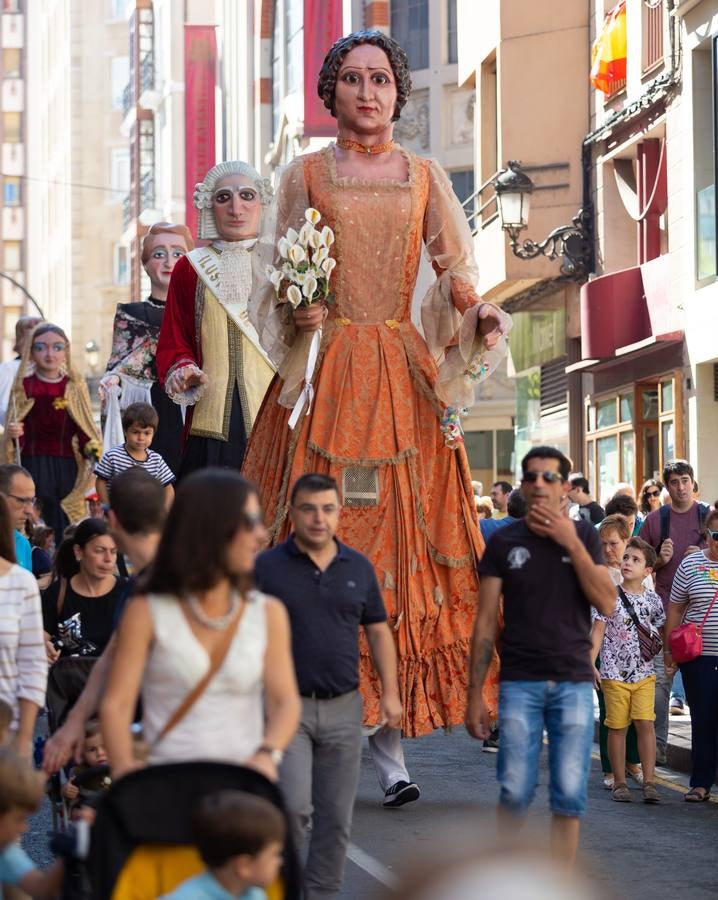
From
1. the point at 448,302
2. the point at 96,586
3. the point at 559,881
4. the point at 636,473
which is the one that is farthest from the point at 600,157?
the point at 559,881

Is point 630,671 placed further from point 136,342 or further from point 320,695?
point 320,695

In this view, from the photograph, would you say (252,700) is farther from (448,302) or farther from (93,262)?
(93,262)

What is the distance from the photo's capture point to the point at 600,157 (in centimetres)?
2852

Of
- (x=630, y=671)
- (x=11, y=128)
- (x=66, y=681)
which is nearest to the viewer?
(x=66, y=681)

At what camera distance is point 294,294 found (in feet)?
31.0

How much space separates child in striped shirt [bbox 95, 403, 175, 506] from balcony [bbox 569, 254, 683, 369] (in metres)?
14.2

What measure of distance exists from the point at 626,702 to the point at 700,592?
0.70 metres

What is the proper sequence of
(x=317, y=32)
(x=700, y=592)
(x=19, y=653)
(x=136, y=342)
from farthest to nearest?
(x=317, y=32), (x=136, y=342), (x=700, y=592), (x=19, y=653)

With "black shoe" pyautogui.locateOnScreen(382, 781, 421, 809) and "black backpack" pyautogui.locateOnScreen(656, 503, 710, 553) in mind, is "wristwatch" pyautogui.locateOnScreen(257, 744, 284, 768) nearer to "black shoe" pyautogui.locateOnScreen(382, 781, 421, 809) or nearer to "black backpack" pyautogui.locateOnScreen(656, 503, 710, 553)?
"black shoe" pyautogui.locateOnScreen(382, 781, 421, 809)

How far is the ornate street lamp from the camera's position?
25969mm

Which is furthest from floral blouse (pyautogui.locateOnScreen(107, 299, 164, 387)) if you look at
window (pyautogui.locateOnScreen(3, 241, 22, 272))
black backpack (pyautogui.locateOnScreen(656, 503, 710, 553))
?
window (pyautogui.locateOnScreen(3, 241, 22, 272))

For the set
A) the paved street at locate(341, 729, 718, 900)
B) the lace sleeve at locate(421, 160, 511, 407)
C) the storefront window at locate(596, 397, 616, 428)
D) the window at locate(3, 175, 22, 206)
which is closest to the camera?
the paved street at locate(341, 729, 718, 900)

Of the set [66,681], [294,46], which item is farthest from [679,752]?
[294,46]

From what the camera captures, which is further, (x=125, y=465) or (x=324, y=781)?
(x=125, y=465)
